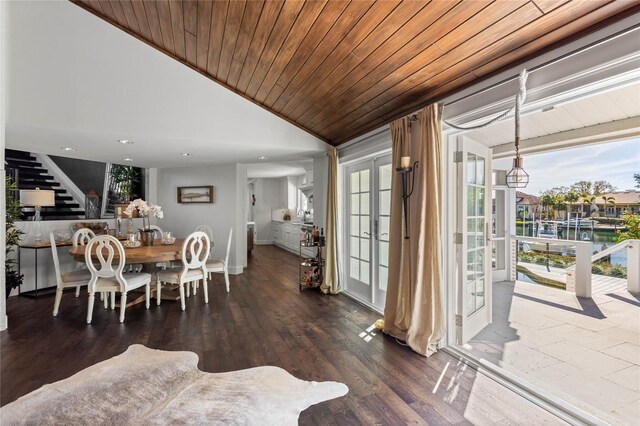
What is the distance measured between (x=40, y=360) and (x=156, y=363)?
1016mm

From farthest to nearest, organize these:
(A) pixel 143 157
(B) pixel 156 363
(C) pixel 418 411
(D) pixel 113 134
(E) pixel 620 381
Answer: (A) pixel 143 157, (D) pixel 113 134, (B) pixel 156 363, (E) pixel 620 381, (C) pixel 418 411

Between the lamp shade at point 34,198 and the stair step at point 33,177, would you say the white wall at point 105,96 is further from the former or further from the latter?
the stair step at point 33,177

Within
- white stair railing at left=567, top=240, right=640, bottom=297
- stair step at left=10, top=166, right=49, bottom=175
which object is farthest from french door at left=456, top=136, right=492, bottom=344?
stair step at left=10, top=166, right=49, bottom=175

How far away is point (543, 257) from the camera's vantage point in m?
5.91

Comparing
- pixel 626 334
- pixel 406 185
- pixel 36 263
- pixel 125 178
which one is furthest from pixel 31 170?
pixel 626 334

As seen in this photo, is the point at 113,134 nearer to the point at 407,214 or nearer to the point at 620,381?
the point at 407,214

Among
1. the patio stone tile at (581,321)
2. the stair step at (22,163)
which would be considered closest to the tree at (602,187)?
the patio stone tile at (581,321)

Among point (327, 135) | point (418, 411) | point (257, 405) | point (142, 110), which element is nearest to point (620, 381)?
point (418, 411)

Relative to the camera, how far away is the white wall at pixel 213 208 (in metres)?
6.05

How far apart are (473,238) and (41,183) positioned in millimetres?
8488

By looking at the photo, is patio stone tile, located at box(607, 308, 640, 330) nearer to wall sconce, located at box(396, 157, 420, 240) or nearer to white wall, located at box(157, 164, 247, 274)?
wall sconce, located at box(396, 157, 420, 240)

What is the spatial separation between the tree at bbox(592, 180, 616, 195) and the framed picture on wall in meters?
6.69

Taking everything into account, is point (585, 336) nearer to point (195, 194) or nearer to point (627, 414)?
point (627, 414)

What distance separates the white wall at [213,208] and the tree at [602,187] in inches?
240
